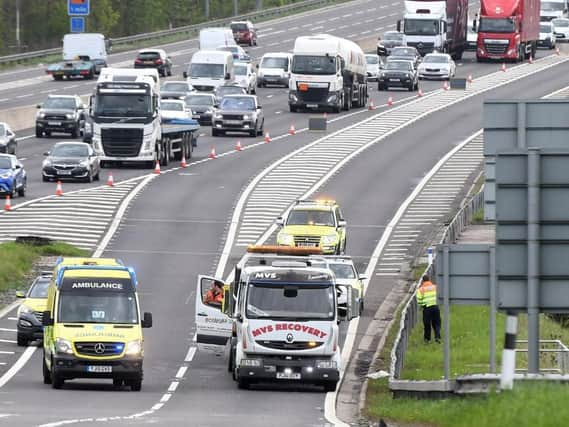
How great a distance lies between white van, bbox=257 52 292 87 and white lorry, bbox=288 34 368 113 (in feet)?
39.8

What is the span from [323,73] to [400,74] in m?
14.1

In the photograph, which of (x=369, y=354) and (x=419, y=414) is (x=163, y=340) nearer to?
(x=369, y=354)

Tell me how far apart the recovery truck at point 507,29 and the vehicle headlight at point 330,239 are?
58.0 meters

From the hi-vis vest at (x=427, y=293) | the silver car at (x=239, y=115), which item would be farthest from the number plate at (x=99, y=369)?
the silver car at (x=239, y=115)

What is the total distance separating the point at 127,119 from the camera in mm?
66875

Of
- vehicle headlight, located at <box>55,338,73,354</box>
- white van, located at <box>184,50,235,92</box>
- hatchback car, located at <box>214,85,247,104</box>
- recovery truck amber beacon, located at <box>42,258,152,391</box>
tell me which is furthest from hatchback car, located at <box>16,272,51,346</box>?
white van, located at <box>184,50,235,92</box>

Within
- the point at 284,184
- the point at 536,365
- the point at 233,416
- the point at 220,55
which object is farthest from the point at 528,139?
the point at 220,55

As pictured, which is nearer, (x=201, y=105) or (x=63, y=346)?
(x=63, y=346)

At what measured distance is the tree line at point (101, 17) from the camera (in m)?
A: 167

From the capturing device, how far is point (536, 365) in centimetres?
2227

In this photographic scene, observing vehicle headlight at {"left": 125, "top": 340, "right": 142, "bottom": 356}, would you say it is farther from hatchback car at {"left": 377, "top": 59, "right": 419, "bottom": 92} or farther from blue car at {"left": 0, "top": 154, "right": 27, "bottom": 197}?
hatchback car at {"left": 377, "top": 59, "right": 419, "bottom": 92}

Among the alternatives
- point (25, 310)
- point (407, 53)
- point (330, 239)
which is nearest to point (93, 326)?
point (25, 310)

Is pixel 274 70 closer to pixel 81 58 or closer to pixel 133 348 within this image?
pixel 81 58

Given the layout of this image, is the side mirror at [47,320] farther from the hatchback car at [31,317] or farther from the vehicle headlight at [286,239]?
the vehicle headlight at [286,239]
